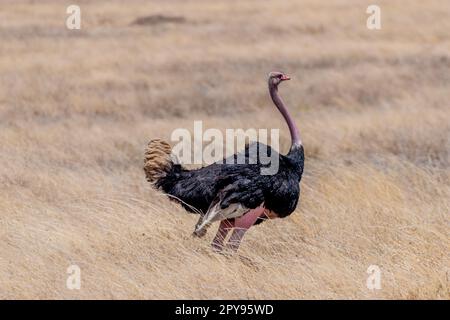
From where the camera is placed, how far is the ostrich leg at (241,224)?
7793mm

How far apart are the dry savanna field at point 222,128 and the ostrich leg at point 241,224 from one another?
5.1 inches

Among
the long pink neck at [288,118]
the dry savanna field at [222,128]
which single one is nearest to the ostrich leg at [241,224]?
the dry savanna field at [222,128]

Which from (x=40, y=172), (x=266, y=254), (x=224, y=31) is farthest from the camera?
(x=224, y=31)

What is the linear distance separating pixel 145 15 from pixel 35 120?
15.0 metres

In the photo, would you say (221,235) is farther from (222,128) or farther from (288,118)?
(222,128)

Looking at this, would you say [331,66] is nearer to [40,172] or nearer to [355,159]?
[355,159]

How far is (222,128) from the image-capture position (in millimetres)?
15789

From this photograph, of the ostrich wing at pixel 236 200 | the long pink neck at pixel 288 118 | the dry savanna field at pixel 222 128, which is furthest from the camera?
the long pink neck at pixel 288 118

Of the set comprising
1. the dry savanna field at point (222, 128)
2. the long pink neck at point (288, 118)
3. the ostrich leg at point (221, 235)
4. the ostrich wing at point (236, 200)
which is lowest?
the dry savanna field at point (222, 128)

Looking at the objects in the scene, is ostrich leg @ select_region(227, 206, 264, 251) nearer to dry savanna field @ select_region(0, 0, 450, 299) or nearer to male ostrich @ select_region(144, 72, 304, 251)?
male ostrich @ select_region(144, 72, 304, 251)

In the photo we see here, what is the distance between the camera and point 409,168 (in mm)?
11547

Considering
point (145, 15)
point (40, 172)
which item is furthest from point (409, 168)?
point (145, 15)

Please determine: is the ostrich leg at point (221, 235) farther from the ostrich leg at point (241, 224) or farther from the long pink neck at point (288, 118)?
the long pink neck at point (288, 118)

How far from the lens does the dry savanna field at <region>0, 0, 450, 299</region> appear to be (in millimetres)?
7516
